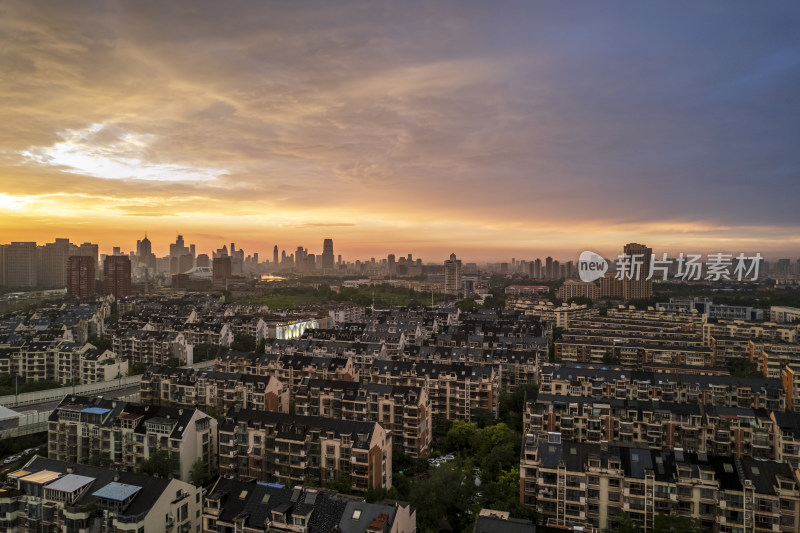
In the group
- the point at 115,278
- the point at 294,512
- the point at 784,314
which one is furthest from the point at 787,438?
the point at 115,278

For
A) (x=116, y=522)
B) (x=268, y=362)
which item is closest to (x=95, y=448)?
(x=116, y=522)

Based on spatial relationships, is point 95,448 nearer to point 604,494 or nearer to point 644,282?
point 604,494

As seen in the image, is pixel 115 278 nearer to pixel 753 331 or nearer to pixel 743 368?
pixel 743 368

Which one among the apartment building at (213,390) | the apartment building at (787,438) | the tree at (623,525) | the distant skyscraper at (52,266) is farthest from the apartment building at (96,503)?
the distant skyscraper at (52,266)

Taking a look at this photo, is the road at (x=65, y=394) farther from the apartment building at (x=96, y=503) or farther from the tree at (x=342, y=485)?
the tree at (x=342, y=485)

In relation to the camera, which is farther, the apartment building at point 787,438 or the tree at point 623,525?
the apartment building at point 787,438

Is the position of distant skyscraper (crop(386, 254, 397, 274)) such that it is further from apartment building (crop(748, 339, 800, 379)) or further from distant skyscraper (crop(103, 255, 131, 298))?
apartment building (crop(748, 339, 800, 379))

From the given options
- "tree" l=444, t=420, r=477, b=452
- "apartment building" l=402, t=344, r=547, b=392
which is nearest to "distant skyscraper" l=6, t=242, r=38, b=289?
"apartment building" l=402, t=344, r=547, b=392
